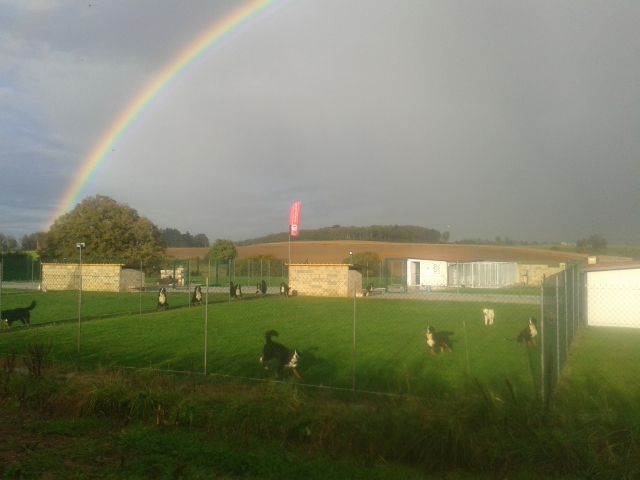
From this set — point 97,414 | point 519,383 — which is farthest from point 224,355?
point 519,383

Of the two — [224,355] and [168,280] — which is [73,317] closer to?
[224,355]

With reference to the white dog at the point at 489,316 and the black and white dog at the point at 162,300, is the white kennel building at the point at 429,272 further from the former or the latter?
the white dog at the point at 489,316

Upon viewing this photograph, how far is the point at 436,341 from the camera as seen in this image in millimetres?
12797

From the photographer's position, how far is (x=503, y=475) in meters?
5.67

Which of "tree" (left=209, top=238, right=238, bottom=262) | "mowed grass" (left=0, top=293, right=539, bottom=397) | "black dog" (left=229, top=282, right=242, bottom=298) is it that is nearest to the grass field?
"mowed grass" (left=0, top=293, right=539, bottom=397)

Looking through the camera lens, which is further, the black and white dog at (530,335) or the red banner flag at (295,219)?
the red banner flag at (295,219)

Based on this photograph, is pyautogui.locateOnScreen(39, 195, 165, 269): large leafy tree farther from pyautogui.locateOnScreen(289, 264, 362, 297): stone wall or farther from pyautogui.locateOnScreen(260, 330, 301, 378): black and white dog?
pyautogui.locateOnScreen(260, 330, 301, 378): black and white dog

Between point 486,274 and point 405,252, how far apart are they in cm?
1799

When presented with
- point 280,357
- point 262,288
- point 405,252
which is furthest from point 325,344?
point 405,252

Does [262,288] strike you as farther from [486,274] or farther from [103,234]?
[103,234]

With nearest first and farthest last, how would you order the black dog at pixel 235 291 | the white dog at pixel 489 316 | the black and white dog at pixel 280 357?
the black and white dog at pixel 280 357 → the white dog at pixel 489 316 → the black dog at pixel 235 291

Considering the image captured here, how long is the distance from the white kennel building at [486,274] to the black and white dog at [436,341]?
1506 inches

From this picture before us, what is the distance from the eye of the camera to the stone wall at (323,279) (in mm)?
35906

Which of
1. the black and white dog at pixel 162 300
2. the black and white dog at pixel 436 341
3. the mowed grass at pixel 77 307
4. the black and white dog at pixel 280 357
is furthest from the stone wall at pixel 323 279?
the black and white dog at pixel 280 357
